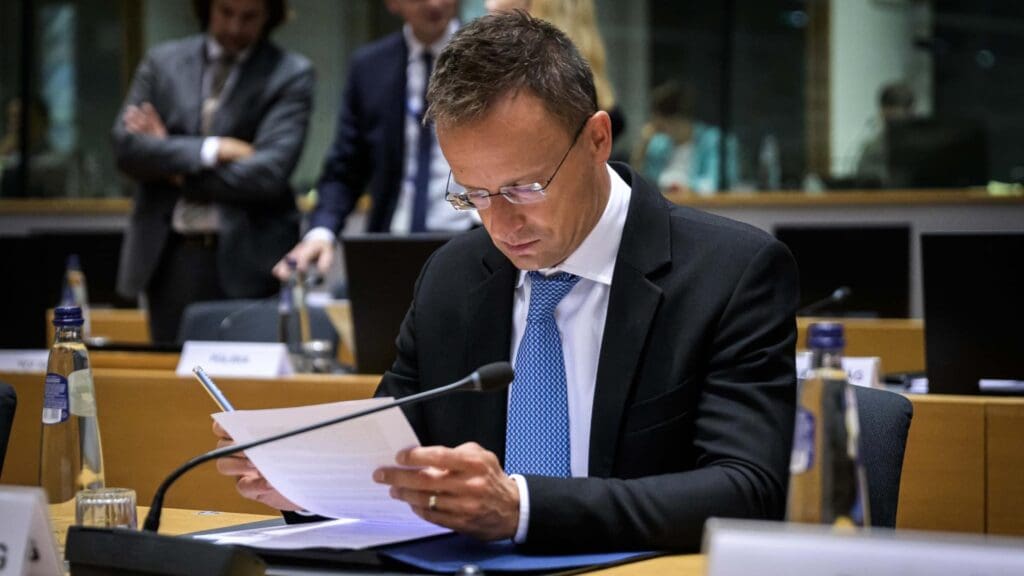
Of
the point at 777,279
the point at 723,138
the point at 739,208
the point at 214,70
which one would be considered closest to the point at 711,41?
the point at 723,138

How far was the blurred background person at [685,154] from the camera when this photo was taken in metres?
7.53

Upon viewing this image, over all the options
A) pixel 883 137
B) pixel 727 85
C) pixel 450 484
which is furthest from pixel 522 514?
pixel 727 85

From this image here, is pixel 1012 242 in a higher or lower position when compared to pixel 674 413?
higher

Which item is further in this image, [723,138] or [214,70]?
[723,138]

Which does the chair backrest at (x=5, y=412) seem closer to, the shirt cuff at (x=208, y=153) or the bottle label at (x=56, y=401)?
the bottle label at (x=56, y=401)

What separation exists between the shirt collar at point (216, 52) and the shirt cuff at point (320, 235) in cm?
70

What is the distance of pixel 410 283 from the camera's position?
298cm

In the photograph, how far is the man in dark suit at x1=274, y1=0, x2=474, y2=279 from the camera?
381 cm

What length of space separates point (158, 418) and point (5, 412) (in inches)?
32.0

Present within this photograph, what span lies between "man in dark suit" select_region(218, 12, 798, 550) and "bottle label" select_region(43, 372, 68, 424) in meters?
0.23

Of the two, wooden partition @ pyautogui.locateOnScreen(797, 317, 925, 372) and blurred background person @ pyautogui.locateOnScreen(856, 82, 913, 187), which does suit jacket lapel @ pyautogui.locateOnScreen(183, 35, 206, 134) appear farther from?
blurred background person @ pyautogui.locateOnScreen(856, 82, 913, 187)

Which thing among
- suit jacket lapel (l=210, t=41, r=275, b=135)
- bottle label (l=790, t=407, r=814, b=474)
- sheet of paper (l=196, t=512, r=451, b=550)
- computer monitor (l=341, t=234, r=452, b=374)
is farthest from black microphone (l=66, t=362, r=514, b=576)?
suit jacket lapel (l=210, t=41, r=275, b=135)

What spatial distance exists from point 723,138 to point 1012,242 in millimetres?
5172

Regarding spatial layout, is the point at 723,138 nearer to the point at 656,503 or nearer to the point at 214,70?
the point at 214,70
